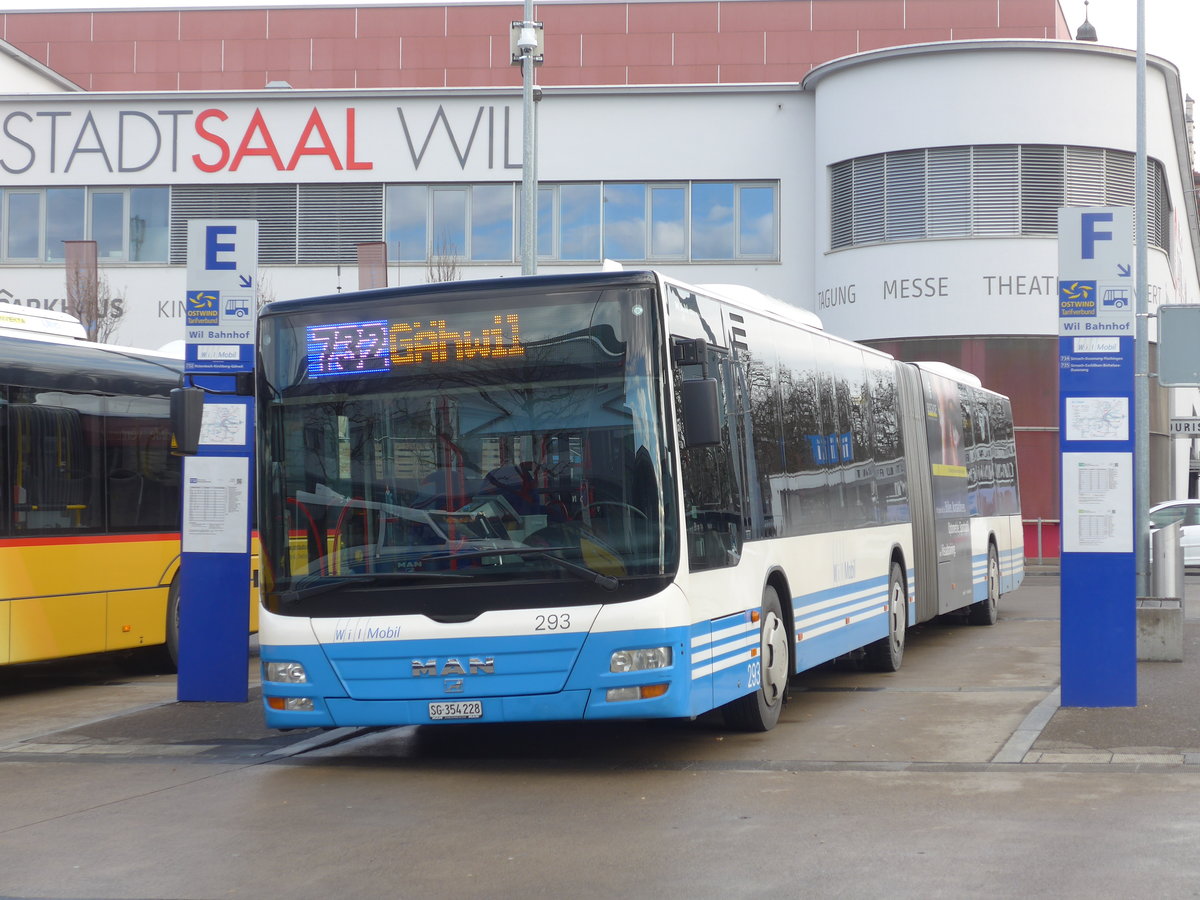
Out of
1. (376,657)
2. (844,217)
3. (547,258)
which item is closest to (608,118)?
(547,258)

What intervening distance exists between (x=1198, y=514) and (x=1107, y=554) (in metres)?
21.8

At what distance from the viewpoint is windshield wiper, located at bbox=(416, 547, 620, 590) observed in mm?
8977

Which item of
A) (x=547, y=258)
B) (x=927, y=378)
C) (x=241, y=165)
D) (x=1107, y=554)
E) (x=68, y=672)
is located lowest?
(x=68, y=672)

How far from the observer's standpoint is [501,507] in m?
9.09

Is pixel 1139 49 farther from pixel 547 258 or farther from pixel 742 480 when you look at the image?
pixel 742 480

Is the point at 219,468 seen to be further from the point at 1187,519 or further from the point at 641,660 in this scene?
the point at 1187,519

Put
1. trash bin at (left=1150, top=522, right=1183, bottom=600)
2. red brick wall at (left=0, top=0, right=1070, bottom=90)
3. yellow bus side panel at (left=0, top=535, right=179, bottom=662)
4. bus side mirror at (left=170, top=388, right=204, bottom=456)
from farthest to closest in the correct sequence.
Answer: red brick wall at (left=0, top=0, right=1070, bottom=90)
trash bin at (left=1150, top=522, right=1183, bottom=600)
yellow bus side panel at (left=0, top=535, right=179, bottom=662)
bus side mirror at (left=170, top=388, right=204, bottom=456)

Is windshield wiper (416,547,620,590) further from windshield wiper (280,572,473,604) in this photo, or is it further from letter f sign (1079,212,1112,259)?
letter f sign (1079,212,1112,259)

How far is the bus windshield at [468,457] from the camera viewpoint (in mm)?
9031

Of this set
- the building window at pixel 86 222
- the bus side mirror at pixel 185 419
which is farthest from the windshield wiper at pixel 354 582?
the building window at pixel 86 222

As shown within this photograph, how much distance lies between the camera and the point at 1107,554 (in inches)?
451

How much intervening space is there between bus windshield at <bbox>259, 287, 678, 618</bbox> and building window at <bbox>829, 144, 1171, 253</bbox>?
82.4 ft

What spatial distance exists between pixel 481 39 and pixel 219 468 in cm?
4020

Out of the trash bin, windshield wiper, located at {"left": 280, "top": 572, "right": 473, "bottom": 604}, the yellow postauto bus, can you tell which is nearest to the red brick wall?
the trash bin
